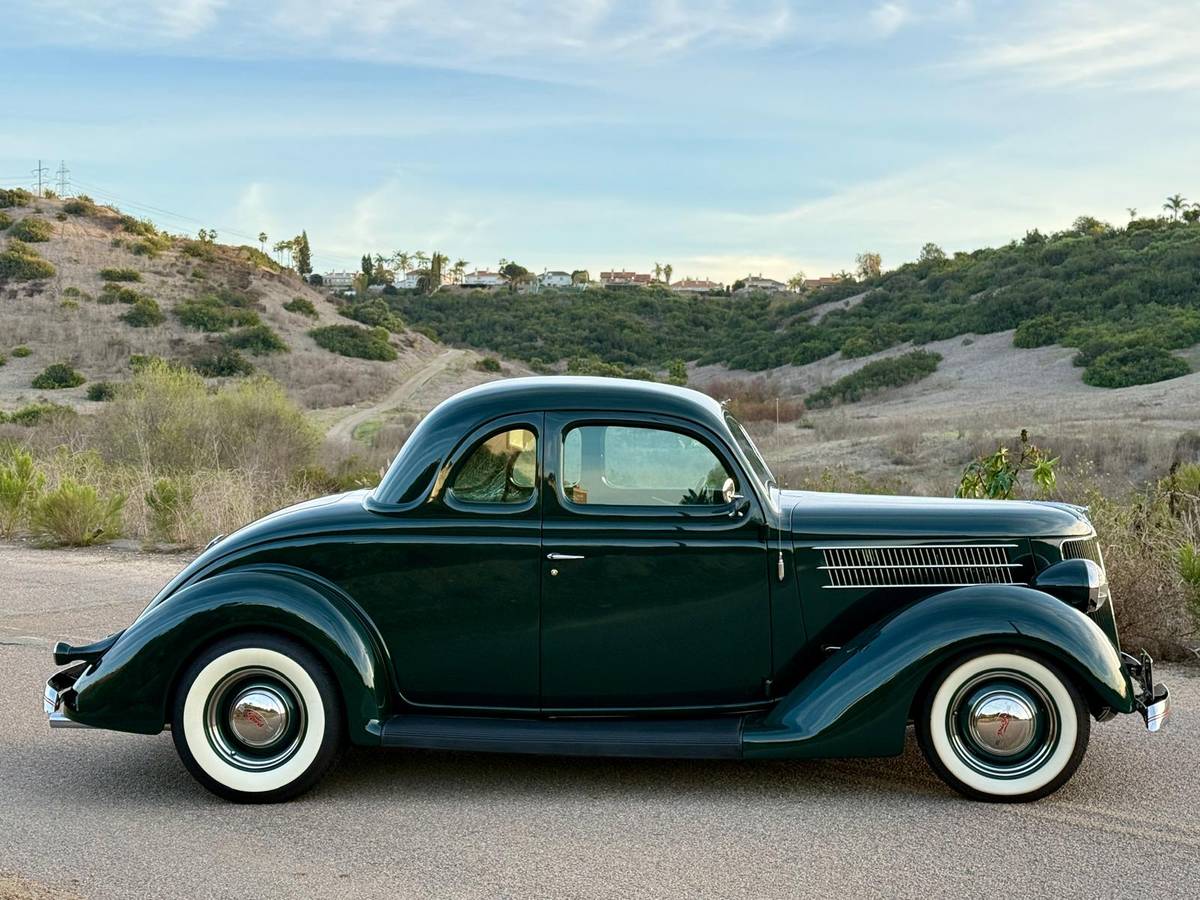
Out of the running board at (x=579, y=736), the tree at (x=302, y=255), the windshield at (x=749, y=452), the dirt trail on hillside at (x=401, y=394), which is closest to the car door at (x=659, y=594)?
the running board at (x=579, y=736)

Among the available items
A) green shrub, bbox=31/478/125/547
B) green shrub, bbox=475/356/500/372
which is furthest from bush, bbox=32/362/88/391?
green shrub, bbox=31/478/125/547

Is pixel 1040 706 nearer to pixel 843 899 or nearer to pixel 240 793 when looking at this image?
pixel 843 899

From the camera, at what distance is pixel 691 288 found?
98.9m

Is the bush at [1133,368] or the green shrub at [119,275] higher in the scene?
the green shrub at [119,275]

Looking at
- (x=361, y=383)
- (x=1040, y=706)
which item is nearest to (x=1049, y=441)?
(x=1040, y=706)

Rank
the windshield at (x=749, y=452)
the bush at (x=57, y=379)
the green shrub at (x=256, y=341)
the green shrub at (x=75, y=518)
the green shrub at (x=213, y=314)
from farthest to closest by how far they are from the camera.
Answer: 1. the green shrub at (x=213, y=314)
2. the green shrub at (x=256, y=341)
3. the bush at (x=57, y=379)
4. the green shrub at (x=75, y=518)
5. the windshield at (x=749, y=452)

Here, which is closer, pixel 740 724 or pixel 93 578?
pixel 740 724

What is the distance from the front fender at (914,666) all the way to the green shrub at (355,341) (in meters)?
51.8

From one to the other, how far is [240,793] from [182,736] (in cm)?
35

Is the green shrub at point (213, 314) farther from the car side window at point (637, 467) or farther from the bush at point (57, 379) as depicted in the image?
the car side window at point (637, 467)

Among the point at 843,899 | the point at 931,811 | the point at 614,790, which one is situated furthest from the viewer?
the point at 614,790

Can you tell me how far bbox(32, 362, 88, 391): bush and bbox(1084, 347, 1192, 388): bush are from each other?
34.7 metres

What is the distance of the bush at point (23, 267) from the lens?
5862 centimetres

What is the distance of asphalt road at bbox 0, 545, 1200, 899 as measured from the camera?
441 cm
